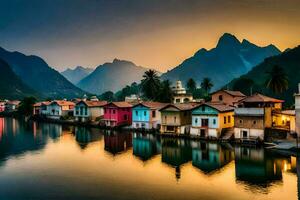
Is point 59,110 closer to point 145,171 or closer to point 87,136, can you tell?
point 87,136

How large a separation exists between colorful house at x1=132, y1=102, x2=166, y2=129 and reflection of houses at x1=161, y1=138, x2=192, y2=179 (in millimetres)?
10883

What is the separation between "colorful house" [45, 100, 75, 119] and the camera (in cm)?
10141

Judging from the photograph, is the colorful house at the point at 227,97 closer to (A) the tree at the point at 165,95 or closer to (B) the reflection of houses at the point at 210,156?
(A) the tree at the point at 165,95

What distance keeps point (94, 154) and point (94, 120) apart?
135 ft

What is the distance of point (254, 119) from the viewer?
49.4 meters

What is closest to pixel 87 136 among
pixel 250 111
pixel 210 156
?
pixel 210 156

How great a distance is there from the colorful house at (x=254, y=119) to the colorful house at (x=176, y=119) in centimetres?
1166

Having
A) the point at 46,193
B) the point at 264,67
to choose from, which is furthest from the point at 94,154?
the point at 264,67

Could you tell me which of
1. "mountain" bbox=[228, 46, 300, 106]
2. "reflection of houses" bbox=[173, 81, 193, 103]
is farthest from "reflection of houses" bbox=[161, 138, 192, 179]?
"mountain" bbox=[228, 46, 300, 106]

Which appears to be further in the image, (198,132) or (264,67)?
(264,67)

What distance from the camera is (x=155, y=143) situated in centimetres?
5488

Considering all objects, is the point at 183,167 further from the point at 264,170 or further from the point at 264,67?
the point at 264,67

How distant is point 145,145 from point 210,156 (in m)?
13.6

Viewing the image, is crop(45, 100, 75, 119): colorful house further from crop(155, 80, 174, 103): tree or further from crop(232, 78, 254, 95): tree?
crop(232, 78, 254, 95): tree
